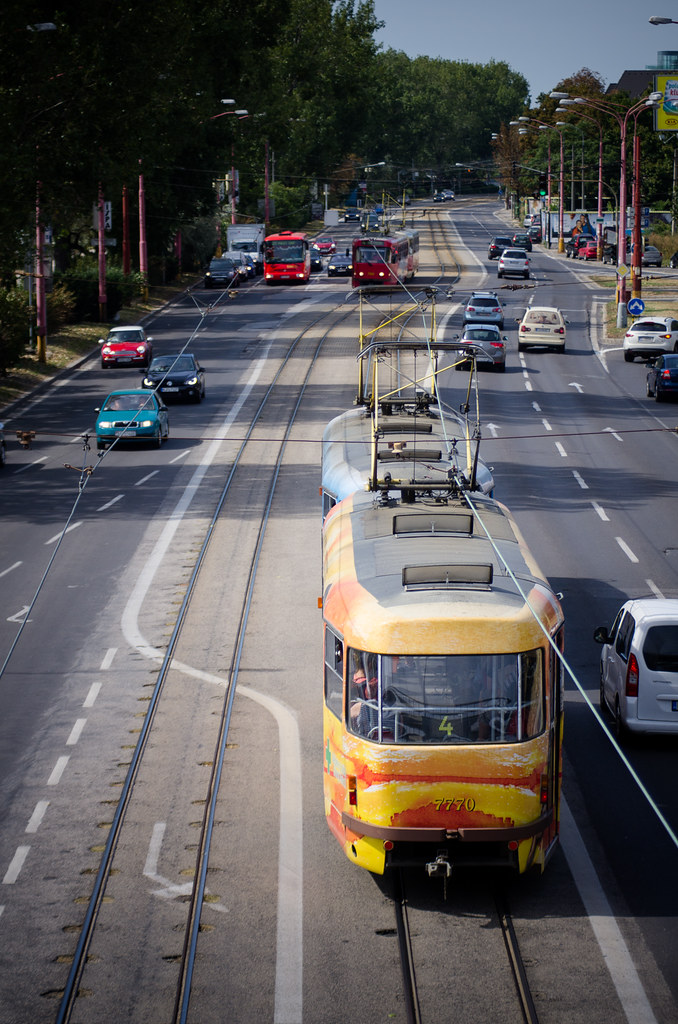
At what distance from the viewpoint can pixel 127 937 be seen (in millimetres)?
10398

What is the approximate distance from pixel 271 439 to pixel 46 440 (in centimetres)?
704

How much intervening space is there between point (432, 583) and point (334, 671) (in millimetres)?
1158

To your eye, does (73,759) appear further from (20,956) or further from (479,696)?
(479,696)

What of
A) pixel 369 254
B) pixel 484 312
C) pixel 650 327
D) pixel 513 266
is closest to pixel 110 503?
pixel 650 327

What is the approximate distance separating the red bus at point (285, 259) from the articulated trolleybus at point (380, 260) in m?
6.81

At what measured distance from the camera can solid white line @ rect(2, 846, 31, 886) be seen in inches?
452

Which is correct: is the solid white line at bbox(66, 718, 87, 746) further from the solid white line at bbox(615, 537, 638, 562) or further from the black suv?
the black suv

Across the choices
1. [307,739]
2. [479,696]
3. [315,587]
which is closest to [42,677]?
[307,739]

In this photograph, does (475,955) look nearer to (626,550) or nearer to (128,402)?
(626,550)

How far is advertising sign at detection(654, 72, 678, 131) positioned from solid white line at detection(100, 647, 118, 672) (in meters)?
66.8

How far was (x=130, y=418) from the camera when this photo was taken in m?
34.7

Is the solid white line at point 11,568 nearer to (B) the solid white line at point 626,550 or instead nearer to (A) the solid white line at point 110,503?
(A) the solid white line at point 110,503

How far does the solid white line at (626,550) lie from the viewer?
23781 mm

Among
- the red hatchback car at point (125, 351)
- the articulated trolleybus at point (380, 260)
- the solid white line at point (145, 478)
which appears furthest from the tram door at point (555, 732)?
the articulated trolleybus at point (380, 260)
